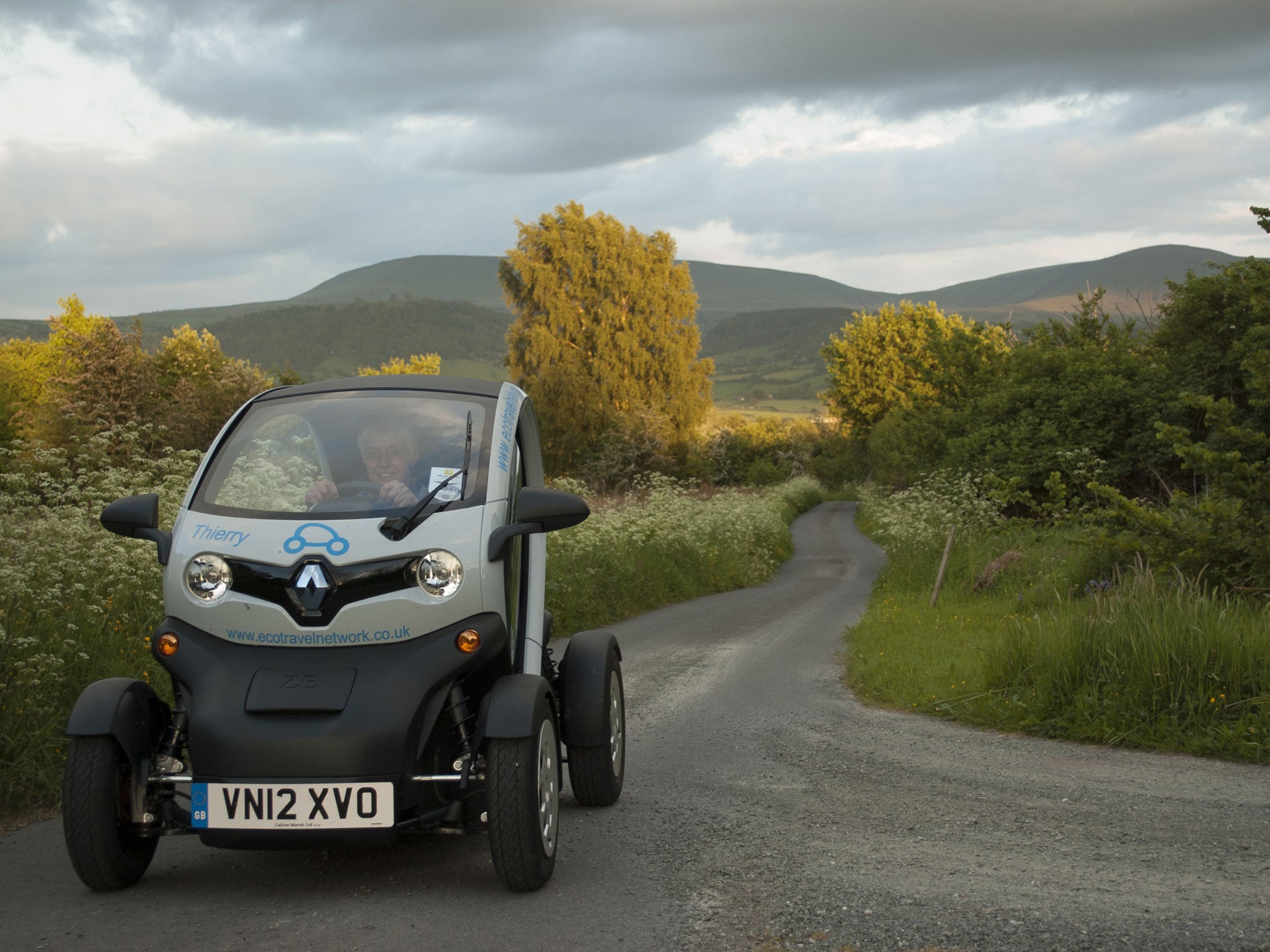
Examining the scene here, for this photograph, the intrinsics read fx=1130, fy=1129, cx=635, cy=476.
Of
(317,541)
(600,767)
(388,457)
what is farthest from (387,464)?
(600,767)

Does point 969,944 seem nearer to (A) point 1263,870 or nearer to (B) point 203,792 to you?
(A) point 1263,870

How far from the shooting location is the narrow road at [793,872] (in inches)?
153

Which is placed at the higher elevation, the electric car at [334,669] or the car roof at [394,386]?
the car roof at [394,386]

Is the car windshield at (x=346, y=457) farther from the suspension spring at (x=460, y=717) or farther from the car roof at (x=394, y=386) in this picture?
the suspension spring at (x=460, y=717)

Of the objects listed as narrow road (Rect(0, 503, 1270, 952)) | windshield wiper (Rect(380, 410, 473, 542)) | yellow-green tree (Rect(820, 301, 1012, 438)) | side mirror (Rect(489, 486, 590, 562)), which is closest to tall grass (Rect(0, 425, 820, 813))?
narrow road (Rect(0, 503, 1270, 952))

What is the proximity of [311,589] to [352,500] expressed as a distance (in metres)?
0.49

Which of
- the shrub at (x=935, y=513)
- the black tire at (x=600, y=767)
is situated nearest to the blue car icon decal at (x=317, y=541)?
the black tire at (x=600, y=767)

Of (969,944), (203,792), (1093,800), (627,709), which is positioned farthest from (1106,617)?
(203,792)

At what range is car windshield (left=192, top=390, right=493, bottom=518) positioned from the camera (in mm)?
4664

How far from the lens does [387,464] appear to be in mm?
4840

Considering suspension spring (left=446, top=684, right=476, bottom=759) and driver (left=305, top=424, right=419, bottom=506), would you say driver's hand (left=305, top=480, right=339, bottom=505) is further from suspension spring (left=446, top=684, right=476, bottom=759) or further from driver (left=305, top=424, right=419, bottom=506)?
suspension spring (left=446, top=684, right=476, bottom=759)

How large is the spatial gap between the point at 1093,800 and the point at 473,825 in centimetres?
331

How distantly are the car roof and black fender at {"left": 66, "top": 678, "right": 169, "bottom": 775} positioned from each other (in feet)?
4.77

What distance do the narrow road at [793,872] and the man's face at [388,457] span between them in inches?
64.3
